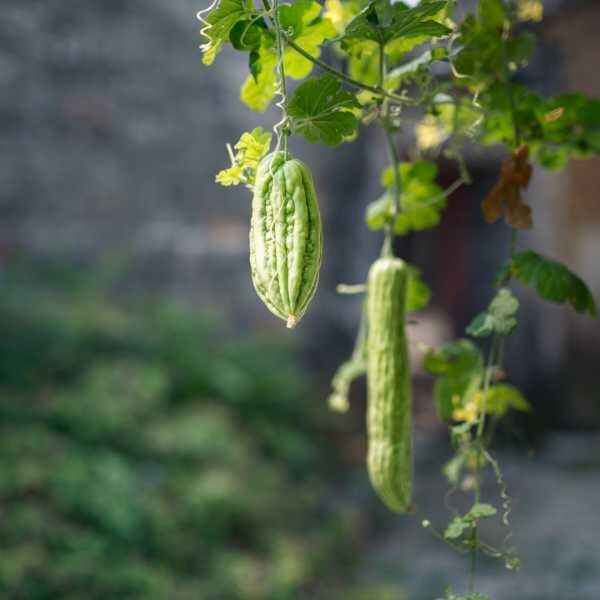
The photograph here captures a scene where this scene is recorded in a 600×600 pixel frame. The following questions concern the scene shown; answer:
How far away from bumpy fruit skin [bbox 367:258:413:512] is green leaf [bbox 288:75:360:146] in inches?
12.8

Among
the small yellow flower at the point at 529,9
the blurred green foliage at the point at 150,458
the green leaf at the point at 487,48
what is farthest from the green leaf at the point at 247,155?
the blurred green foliage at the point at 150,458

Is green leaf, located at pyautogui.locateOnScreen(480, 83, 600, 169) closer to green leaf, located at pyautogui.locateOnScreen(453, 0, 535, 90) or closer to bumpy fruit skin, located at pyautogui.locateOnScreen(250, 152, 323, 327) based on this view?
green leaf, located at pyautogui.locateOnScreen(453, 0, 535, 90)

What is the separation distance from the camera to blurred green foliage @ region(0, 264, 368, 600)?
3.01 metres

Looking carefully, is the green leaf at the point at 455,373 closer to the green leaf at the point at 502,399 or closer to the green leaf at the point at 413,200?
the green leaf at the point at 502,399

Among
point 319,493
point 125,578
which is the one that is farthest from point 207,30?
point 319,493

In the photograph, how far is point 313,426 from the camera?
461cm

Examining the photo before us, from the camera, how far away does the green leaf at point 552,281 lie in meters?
1.04

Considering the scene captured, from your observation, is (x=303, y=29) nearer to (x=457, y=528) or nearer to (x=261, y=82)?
(x=261, y=82)

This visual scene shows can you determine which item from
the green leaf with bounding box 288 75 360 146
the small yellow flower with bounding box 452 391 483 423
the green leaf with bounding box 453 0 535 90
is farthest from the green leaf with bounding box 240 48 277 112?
the small yellow flower with bounding box 452 391 483 423

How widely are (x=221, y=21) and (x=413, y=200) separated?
1.81ft

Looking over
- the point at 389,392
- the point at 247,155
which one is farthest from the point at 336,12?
the point at 389,392

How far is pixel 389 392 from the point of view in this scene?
1.12 m

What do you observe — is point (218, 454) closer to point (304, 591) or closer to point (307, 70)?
point (304, 591)

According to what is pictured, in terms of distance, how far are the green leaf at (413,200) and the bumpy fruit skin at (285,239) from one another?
1.54 ft
